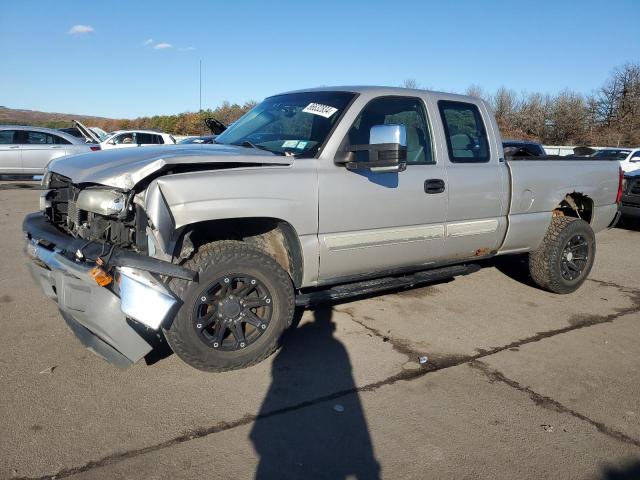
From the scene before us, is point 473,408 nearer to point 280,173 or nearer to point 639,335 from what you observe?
point 280,173

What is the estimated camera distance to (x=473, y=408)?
341cm

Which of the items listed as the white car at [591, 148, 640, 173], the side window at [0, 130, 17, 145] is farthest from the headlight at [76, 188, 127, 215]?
the white car at [591, 148, 640, 173]

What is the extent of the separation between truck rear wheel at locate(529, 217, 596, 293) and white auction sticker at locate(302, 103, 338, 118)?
2858 mm

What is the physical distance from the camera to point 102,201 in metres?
→ 3.38

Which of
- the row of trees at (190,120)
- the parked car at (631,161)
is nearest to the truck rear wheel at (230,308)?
the parked car at (631,161)

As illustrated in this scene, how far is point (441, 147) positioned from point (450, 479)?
284 centimetres

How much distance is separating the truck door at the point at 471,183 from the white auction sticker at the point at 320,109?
1.08 metres

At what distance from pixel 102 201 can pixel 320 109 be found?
6.15ft

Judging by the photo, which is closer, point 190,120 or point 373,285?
point 373,285

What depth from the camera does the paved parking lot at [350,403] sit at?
9.18ft

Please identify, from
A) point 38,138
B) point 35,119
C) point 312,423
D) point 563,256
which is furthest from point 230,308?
point 35,119

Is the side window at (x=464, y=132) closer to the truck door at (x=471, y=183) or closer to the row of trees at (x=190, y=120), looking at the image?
the truck door at (x=471, y=183)

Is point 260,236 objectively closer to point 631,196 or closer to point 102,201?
point 102,201

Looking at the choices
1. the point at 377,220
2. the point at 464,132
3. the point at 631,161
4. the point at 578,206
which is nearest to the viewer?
the point at 377,220
